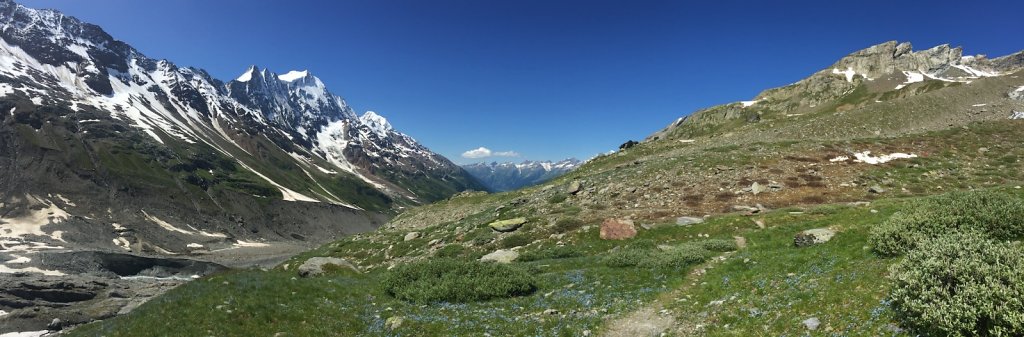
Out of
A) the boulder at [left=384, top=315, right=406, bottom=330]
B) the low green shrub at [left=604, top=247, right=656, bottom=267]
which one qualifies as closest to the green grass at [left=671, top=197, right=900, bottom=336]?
the low green shrub at [left=604, top=247, right=656, bottom=267]

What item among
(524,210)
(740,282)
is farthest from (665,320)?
(524,210)

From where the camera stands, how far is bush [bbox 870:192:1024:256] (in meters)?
15.2

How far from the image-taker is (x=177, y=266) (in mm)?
137375

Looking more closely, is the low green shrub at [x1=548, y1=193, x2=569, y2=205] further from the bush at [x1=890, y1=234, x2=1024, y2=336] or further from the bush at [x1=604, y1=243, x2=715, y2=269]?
the bush at [x1=890, y1=234, x2=1024, y2=336]

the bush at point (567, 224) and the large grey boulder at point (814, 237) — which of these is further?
the bush at point (567, 224)

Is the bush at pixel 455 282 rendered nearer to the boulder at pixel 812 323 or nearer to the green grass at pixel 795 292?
the green grass at pixel 795 292

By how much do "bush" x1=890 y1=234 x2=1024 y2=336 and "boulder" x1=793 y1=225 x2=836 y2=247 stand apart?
10.2 meters

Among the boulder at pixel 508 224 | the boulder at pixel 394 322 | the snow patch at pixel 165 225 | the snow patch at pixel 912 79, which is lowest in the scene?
the boulder at pixel 394 322

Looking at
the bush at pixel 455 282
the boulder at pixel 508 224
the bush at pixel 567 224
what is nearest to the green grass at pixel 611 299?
the bush at pixel 455 282

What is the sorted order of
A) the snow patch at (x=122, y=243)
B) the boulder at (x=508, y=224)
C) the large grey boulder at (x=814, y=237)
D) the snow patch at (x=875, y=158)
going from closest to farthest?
the large grey boulder at (x=814, y=237) < the boulder at (x=508, y=224) < the snow patch at (x=875, y=158) < the snow patch at (x=122, y=243)

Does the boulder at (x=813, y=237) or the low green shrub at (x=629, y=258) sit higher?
the boulder at (x=813, y=237)

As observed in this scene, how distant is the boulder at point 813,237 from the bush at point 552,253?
12.5 meters

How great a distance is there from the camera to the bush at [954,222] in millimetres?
15188

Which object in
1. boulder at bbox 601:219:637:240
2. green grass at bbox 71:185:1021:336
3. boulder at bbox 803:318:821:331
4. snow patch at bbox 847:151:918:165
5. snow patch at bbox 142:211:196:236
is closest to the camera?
boulder at bbox 803:318:821:331
